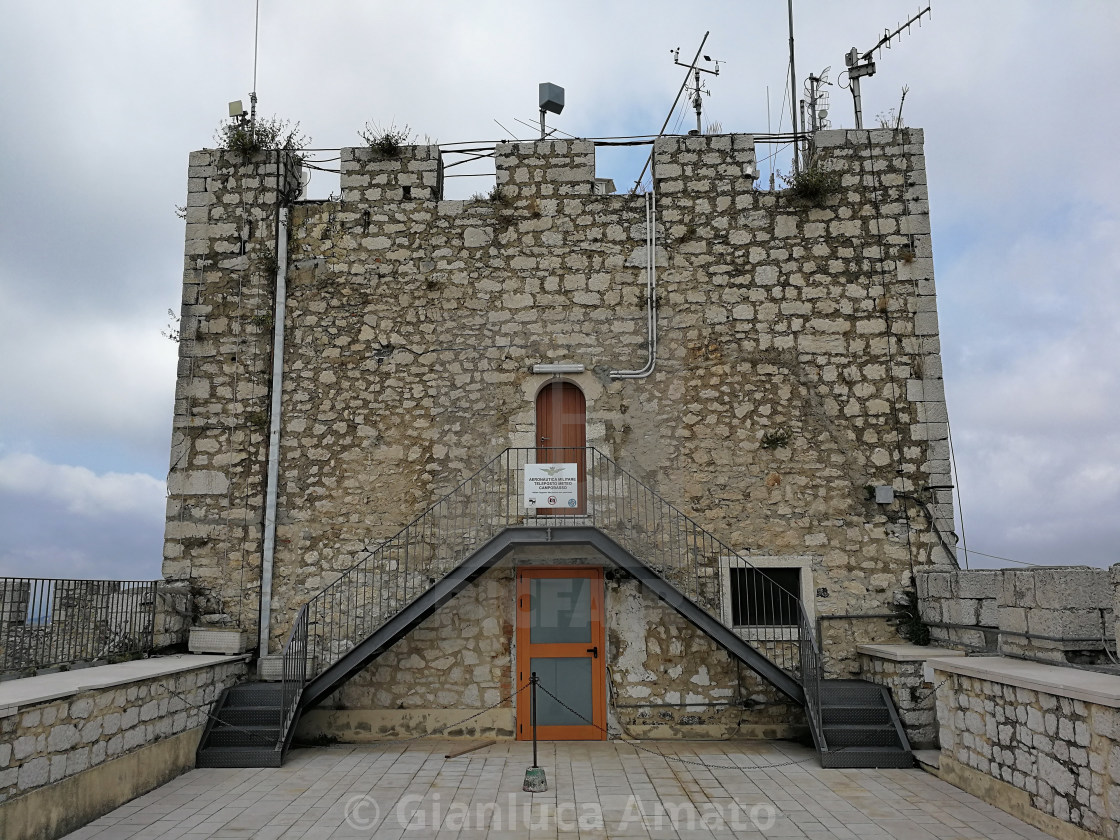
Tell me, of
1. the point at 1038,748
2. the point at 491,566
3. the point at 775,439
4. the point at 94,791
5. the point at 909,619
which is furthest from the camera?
the point at 775,439

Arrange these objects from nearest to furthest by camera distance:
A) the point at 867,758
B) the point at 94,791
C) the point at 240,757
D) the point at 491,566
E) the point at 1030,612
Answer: the point at 94,791 < the point at 1030,612 < the point at 867,758 < the point at 240,757 < the point at 491,566

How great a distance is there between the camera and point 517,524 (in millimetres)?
8758

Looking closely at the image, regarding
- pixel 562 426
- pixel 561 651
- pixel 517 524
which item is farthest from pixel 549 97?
pixel 561 651

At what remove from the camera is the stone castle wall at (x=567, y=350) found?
29.7 feet

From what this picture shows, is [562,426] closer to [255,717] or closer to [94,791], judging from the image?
[255,717]

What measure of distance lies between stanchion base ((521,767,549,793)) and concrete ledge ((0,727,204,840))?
9.94 feet

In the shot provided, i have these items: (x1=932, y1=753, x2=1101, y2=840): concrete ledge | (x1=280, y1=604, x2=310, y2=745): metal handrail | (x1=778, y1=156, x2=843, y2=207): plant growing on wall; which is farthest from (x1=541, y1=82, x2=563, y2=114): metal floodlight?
(x1=932, y1=753, x2=1101, y2=840): concrete ledge

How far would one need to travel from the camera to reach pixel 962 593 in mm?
8008

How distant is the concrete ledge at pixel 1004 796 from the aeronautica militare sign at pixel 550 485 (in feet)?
12.9

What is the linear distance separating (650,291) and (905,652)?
4.42 m

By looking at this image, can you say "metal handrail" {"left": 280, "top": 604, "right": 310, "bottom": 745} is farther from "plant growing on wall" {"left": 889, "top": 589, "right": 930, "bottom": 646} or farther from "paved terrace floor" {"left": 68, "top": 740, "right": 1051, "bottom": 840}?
"plant growing on wall" {"left": 889, "top": 589, "right": 930, "bottom": 646}

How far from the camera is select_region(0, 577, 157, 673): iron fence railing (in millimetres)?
6609

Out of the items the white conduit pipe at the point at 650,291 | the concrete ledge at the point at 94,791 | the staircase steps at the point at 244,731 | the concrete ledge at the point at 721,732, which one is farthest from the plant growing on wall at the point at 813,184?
the concrete ledge at the point at 94,791

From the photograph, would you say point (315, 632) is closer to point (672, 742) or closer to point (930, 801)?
point (672, 742)
